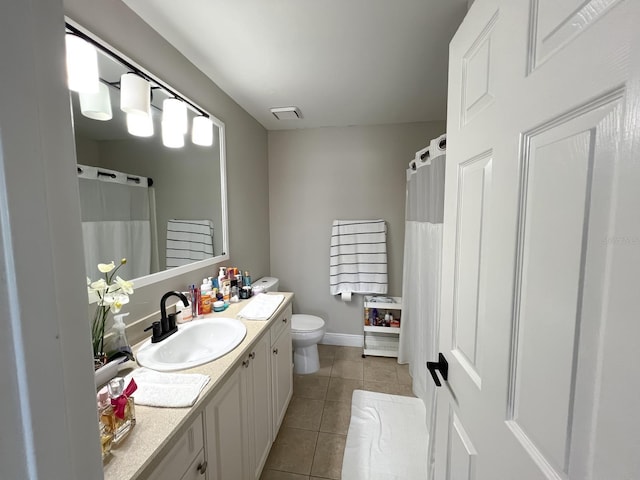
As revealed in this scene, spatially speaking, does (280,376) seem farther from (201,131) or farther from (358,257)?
(201,131)

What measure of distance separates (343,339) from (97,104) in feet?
9.06

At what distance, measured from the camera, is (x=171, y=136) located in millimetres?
1470

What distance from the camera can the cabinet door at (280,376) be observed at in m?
1.62

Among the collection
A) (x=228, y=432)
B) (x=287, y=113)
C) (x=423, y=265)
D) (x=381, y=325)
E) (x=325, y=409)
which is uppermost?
(x=287, y=113)

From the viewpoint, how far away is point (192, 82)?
1630mm

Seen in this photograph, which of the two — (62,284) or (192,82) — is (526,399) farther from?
(192,82)

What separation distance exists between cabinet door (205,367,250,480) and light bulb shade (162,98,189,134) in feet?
4.43

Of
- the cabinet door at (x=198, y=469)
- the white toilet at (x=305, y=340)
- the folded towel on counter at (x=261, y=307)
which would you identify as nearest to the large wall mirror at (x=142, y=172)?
the folded towel on counter at (x=261, y=307)

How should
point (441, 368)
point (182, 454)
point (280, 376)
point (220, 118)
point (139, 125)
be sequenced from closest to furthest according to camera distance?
point (182, 454) < point (441, 368) < point (139, 125) < point (280, 376) < point (220, 118)

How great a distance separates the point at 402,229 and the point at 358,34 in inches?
70.5

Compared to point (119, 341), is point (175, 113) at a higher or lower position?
higher

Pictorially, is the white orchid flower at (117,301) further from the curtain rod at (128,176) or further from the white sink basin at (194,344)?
the curtain rod at (128,176)

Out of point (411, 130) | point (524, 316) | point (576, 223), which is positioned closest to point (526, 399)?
point (524, 316)

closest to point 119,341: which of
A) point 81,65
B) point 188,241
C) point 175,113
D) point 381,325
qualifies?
point 188,241
